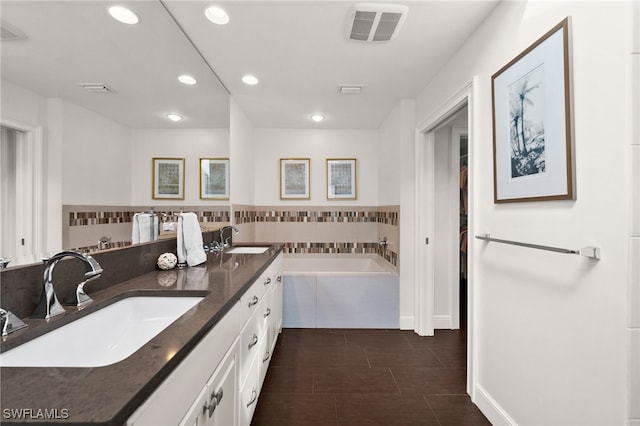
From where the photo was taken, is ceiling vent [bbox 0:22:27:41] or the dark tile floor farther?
the dark tile floor

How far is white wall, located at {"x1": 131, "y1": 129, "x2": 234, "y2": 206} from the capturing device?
4.87 ft

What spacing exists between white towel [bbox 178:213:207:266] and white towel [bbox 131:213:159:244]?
0.17 metres

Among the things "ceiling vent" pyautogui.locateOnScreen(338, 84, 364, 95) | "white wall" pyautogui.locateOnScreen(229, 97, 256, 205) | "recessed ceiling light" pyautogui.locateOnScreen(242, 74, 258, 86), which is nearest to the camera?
"recessed ceiling light" pyautogui.locateOnScreen(242, 74, 258, 86)

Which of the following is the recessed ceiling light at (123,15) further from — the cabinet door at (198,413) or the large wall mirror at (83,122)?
the cabinet door at (198,413)

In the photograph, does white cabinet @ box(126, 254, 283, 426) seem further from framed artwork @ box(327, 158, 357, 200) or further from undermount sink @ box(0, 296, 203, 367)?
framed artwork @ box(327, 158, 357, 200)

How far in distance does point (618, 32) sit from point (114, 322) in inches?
81.3

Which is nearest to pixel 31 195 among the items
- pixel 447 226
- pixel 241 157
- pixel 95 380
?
pixel 95 380

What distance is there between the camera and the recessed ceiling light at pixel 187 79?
198cm

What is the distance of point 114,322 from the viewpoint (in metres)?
1.15

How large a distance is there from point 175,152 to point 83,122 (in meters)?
0.63

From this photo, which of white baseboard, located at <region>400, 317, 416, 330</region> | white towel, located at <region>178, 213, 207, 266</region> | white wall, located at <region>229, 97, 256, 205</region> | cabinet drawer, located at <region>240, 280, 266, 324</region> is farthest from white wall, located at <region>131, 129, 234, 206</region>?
white baseboard, located at <region>400, 317, 416, 330</region>

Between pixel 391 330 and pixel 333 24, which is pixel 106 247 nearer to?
pixel 333 24

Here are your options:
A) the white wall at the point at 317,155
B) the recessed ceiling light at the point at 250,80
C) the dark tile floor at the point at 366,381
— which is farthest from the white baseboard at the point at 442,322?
the recessed ceiling light at the point at 250,80

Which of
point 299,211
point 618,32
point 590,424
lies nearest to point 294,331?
point 299,211
